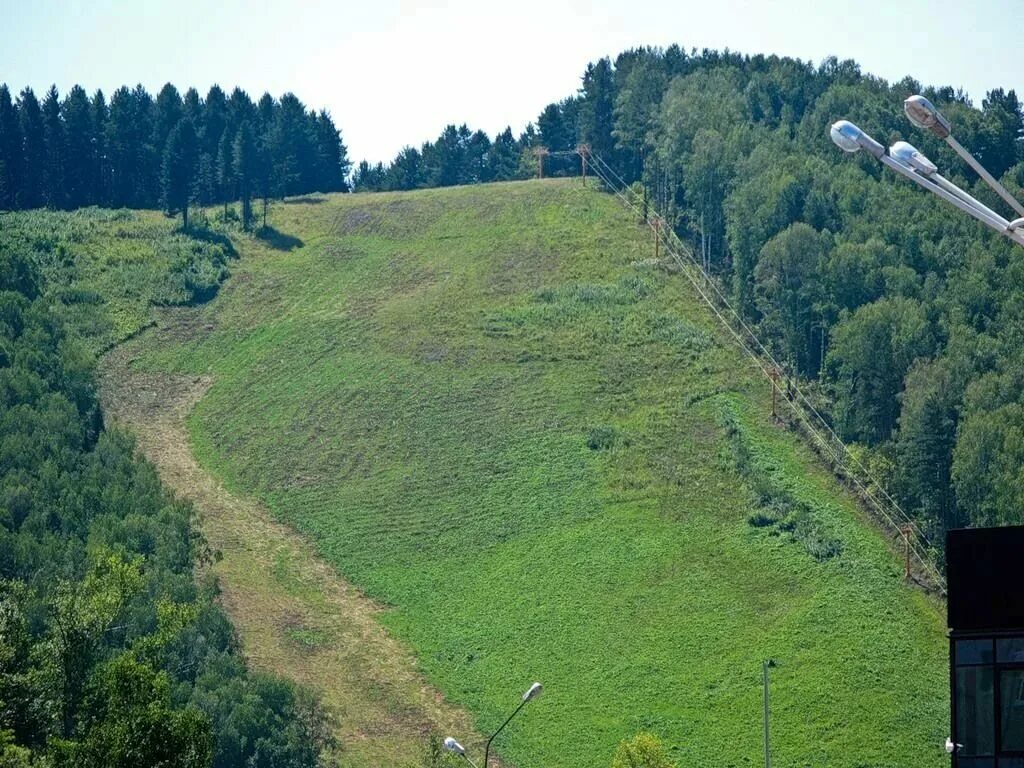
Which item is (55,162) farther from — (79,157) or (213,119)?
(213,119)

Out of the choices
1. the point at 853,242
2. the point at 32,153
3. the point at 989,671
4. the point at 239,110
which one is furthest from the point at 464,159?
the point at 989,671

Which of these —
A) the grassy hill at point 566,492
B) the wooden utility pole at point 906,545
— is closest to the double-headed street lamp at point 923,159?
the grassy hill at point 566,492

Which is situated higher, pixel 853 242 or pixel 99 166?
pixel 99 166

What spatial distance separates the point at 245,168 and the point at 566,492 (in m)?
59.0

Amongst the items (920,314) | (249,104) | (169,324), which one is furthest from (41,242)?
(920,314)

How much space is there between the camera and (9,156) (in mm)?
125938

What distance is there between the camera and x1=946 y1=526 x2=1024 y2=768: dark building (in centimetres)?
2150

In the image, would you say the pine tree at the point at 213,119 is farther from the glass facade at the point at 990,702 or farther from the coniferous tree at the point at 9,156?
the glass facade at the point at 990,702

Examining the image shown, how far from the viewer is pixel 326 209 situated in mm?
129375

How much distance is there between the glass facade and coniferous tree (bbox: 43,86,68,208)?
114m

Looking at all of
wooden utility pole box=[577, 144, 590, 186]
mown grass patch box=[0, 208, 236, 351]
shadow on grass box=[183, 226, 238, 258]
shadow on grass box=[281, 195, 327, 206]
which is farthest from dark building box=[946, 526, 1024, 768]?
shadow on grass box=[281, 195, 327, 206]

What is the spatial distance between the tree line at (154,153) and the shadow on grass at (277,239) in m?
2.23

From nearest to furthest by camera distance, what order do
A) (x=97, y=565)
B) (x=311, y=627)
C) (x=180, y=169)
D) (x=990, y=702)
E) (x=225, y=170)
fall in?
(x=990, y=702) < (x=97, y=565) < (x=311, y=627) < (x=180, y=169) < (x=225, y=170)

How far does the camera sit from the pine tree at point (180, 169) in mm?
123188
